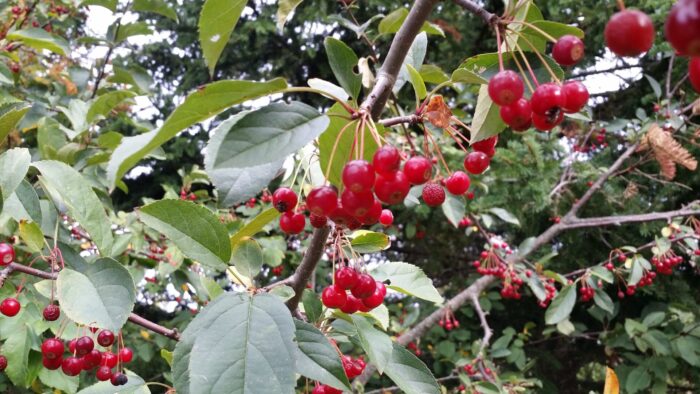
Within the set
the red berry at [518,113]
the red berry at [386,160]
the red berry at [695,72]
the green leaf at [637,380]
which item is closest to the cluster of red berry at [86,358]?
the red berry at [386,160]

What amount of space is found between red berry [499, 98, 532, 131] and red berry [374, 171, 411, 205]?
0.64 feet

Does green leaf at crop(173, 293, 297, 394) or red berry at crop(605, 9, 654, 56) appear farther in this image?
green leaf at crop(173, 293, 297, 394)

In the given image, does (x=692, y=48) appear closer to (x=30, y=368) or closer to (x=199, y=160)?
(x=30, y=368)

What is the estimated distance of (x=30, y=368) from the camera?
1961mm

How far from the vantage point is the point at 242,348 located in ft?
2.79

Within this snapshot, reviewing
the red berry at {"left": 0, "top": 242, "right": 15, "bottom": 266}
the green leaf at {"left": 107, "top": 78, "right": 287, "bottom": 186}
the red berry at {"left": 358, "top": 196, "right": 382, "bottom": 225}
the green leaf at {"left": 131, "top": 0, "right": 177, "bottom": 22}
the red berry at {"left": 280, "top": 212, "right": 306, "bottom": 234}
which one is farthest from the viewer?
the green leaf at {"left": 131, "top": 0, "right": 177, "bottom": 22}

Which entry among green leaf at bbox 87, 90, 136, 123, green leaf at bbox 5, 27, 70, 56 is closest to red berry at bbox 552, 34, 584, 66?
green leaf at bbox 87, 90, 136, 123

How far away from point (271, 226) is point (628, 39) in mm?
3486

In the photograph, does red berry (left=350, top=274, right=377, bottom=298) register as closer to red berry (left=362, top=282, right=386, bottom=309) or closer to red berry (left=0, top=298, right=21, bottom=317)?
red berry (left=362, top=282, right=386, bottom=309)

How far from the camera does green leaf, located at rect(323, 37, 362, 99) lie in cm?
100

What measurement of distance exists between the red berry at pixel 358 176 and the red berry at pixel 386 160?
0.09 feet

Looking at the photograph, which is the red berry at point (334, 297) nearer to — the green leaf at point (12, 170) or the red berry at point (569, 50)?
the red berry at point (569, 50)

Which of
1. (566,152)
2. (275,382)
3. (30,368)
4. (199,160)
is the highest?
(275,382)

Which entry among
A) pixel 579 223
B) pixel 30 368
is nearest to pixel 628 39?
pixel 30 368
